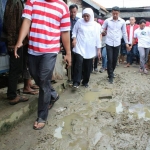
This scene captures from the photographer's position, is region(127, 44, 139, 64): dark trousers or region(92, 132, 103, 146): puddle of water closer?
region(92, 132, 103, 146): puddle of water

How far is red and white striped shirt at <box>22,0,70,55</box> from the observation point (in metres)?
3.08

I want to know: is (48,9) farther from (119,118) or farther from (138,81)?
(138,81)

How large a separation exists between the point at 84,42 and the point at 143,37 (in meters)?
3.88

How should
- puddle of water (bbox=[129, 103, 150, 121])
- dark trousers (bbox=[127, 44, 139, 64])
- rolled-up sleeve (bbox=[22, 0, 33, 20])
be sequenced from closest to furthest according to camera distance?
rolled-up sleeve (bbox=[22, 0, 33, 20]) < puddle of water (bbox=[129, 103, 150, 121]) < dark trousers (bbox=[127, 44, 139, 64])

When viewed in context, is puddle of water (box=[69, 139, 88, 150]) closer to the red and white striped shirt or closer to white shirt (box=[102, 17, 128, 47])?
the red and white striped shirt

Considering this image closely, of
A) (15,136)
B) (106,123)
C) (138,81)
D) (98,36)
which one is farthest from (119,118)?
(138,81)

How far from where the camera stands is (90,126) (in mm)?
3418

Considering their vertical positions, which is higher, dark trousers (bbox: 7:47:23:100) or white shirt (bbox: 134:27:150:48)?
white shirt (bbox: 134:27:150:48)

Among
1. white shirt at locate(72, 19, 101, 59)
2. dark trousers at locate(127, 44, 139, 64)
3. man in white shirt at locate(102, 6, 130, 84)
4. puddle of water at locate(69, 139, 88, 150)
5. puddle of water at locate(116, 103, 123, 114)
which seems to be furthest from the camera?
dark trousers at locate(127, 44, 139, 64)

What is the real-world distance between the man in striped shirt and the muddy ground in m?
0.32

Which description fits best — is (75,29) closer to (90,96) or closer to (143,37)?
(90,96)

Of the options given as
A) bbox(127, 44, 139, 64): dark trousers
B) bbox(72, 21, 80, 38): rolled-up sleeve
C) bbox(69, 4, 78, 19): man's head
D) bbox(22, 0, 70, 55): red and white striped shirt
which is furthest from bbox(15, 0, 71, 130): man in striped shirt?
bbox(127, 44, 139, 64): dark trousers

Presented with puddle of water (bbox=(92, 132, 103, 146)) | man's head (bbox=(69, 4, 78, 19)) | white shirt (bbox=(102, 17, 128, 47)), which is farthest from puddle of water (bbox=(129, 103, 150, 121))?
man's head (bbox=(69, 4, 78, 19))

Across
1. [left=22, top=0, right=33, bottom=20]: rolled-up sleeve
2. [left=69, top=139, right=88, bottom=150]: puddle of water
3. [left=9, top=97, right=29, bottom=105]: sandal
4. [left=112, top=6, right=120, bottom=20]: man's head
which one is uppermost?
[left=112, top=6, right=120, bottom=20]: man's head
